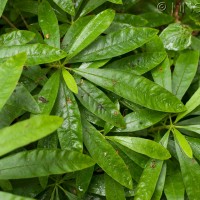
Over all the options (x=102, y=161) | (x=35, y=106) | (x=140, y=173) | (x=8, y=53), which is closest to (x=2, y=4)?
(x=8, y=53)

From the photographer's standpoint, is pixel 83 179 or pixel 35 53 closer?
pixel 35 53

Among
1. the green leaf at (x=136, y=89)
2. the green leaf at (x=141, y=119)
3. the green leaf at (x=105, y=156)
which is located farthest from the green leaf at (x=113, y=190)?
the green leaf at (x=136, y=89)

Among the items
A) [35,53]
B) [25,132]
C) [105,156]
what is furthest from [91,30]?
[25,132]

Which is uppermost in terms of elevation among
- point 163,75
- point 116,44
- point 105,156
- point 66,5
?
point 66,5

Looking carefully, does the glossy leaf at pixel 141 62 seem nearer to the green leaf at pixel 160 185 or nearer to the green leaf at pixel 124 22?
the green leaf at pixel 124 22

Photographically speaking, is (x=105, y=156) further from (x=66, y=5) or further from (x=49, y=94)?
(x=66, y=5)

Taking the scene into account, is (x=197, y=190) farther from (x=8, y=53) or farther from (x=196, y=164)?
(x=8, y=53)
